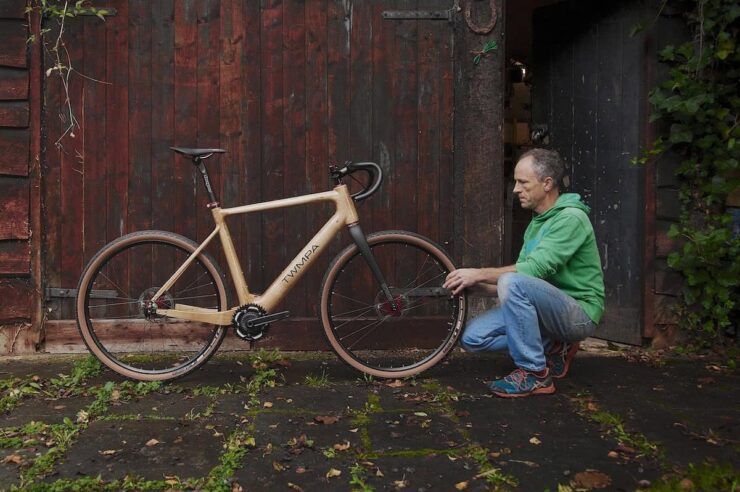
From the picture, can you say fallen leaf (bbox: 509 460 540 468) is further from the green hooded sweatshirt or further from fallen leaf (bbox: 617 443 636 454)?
the green hooded sweatshirt

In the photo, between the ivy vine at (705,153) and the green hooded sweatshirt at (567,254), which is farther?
the ivy vine at (705,153)

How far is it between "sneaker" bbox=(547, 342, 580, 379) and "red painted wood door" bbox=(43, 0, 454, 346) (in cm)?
119

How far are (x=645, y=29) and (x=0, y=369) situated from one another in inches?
174

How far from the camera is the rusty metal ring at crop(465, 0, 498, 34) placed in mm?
4641

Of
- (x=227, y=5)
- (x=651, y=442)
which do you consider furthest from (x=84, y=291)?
(x=651, y=442)

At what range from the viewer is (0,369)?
4.27 meters

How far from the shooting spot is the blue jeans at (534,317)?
141 inches

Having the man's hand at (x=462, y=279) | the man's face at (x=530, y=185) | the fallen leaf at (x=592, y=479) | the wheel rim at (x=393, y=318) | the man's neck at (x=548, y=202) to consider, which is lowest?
the fallen leaf at (x=592, y=479)

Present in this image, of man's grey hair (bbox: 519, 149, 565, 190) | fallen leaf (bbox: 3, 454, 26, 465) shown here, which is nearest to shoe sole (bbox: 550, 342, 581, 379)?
man's grey hair (bbox: 519, 149, 565, 190)

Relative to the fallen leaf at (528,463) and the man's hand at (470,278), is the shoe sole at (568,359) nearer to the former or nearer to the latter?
the man's hand at (470,278)

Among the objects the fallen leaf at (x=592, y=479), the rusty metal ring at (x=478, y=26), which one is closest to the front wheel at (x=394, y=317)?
the rusty metal ring at (x=478, y=26)

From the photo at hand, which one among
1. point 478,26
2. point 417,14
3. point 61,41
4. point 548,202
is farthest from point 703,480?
point 61,41

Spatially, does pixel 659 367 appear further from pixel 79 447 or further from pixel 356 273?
pixel 79 447

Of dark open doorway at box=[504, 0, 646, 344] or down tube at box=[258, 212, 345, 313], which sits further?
dark open doorway at box=[504, 0, 646, 344]
